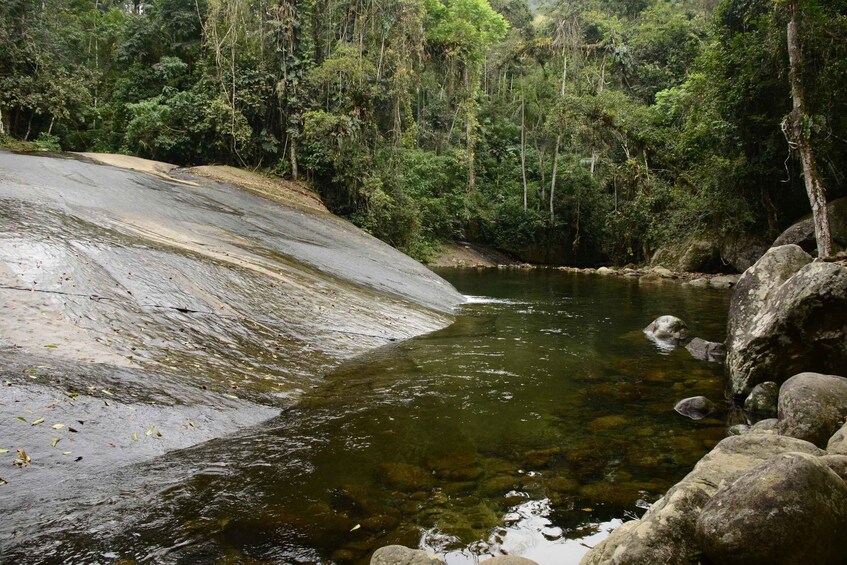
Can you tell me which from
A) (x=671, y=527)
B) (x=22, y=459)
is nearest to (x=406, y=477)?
(x=671, y=527)

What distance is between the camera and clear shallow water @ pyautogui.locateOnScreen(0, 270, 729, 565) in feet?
12.1

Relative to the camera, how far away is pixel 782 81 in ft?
54.2

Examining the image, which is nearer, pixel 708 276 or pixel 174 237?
pixel 174 237

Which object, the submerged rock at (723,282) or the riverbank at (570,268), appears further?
the riverbank at (570,268)

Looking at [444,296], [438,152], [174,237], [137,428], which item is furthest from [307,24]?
[137,428]

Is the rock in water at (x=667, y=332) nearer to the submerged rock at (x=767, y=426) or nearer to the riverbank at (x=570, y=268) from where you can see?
the submerged rock at (x=767, y=426)

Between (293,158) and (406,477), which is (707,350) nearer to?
(406,477)

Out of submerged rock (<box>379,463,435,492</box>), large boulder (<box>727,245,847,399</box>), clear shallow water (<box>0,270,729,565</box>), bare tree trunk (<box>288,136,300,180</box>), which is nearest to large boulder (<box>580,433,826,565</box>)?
clear shallow water (<box>0,270,729,565</box>)

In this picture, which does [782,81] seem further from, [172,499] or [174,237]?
[172,499]

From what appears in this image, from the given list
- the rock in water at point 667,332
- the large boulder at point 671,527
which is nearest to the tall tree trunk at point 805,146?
the rock in water at point 667,332

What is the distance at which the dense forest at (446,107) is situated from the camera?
18.3m

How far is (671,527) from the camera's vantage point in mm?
3199

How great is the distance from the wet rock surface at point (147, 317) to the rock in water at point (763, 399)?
5.35 metres

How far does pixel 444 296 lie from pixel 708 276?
14973mm
